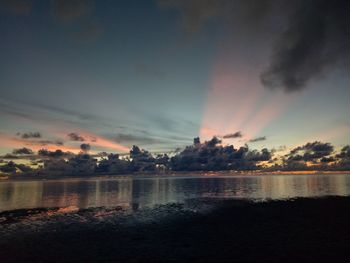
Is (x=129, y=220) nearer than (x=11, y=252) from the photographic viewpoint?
No

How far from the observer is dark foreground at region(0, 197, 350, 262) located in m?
34.8

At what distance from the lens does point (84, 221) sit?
6078cm

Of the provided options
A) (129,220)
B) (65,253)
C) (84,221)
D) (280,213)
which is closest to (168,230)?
(129,220)

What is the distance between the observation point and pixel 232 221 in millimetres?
57375

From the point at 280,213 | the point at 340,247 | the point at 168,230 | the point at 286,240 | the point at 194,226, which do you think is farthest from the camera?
the point at 280,213

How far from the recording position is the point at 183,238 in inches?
1722

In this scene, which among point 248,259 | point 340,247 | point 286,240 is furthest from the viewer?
point 286,240

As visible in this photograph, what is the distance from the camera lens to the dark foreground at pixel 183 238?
114ft

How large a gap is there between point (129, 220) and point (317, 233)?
39143 millimetres

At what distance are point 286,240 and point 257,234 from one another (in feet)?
17.6

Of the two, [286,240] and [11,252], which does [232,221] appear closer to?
[286,240]

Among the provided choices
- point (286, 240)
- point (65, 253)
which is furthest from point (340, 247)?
point (65, 253)

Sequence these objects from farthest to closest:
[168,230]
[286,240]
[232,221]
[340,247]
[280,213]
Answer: [280,213] < [232,221] < [168,230] < [286,240] < [340,247]

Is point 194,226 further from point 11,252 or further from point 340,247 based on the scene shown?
point 11,252
